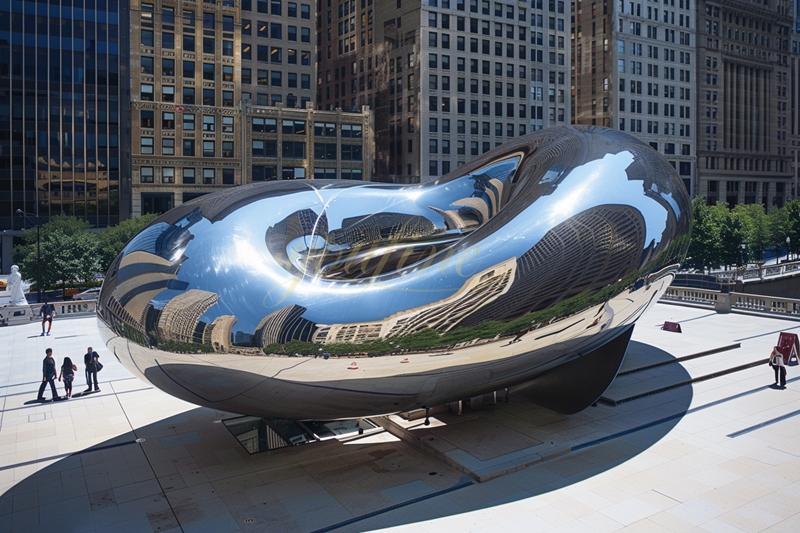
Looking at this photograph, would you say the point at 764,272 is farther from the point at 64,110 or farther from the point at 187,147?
the point at 64,110

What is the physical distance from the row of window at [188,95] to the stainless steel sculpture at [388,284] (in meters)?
61.9

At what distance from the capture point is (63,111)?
236ft

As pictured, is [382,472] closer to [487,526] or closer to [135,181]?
[487,526]

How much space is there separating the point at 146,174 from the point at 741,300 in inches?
2236

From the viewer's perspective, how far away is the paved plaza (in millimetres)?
11938

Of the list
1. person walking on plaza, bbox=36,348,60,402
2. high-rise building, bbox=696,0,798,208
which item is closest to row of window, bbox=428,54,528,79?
high-rise building, bbox=696,0,798,208

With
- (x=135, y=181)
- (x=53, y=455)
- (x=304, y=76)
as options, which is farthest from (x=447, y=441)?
(x=304, y=76)

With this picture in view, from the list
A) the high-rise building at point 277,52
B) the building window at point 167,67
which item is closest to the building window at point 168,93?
the building window at point 167,67

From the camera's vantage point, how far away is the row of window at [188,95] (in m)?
70.1

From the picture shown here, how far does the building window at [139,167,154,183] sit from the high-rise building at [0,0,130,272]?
480cm

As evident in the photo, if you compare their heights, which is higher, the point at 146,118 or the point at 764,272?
the point at 146,118

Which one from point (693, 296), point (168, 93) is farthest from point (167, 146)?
point (693, 296)

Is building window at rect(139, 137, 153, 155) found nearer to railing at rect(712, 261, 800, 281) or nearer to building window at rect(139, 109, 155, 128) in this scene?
building window at rect(139, 109, 155, 128)

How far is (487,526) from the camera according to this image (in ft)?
38.0
